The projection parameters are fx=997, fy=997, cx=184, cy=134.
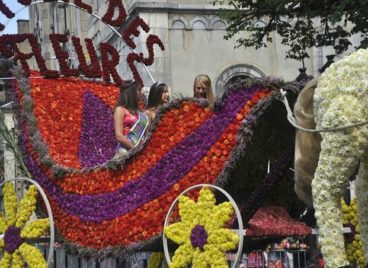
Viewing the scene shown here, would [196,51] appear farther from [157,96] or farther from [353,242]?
[353,242]

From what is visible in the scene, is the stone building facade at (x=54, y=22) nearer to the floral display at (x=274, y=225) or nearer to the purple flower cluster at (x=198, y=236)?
the floral display at (x=274, y=225)

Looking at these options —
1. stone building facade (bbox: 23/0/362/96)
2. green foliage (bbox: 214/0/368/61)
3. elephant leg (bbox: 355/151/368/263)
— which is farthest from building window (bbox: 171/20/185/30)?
elephant leg (bbox: 355/151/368/263)

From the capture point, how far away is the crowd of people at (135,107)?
855 cm

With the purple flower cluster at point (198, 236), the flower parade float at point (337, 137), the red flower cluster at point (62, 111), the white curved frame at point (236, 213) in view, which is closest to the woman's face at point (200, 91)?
the red flower cluster at point (62, 111)

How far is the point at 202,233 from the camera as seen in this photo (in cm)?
686

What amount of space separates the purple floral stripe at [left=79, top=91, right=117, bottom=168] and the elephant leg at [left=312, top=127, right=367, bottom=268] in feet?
13.2

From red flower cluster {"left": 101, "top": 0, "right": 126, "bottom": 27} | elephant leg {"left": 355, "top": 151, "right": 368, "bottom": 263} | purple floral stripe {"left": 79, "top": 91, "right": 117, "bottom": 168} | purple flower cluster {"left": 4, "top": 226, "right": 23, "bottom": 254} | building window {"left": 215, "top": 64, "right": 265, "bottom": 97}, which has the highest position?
red flower cluster {"left": 101, "top": 0, "right": 126, "bottom": 27}

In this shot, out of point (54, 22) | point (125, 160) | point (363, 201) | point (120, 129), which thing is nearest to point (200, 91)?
point (120, 129)

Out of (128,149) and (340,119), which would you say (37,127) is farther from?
(340,119)

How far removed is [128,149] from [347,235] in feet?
7.01

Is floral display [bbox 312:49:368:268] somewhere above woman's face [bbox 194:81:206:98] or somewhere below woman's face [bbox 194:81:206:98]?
below

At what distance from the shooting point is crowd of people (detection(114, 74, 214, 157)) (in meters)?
8.55

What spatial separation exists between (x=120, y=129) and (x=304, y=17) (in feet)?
22.2

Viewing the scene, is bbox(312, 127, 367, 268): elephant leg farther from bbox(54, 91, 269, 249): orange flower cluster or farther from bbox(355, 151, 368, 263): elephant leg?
bbox(54, 91, 269, 249): orange flower cluster
